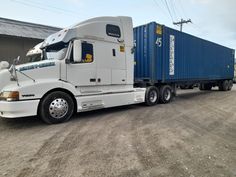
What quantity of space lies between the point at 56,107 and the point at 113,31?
331cm

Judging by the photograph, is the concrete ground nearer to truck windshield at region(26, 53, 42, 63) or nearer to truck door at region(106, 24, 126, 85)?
truck door at region(106, 24, 126, 85)

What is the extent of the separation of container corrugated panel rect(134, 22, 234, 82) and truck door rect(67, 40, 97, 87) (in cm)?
306

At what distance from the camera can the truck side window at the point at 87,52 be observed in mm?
6062

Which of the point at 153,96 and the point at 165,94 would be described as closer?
the point at 153,96

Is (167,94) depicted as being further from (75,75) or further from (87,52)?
(75,75)

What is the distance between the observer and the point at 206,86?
1714 cm

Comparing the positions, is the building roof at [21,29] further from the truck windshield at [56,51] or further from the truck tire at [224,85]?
the truck tire at [224,85]

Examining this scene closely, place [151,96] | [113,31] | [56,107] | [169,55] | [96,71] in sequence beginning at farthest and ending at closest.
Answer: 1. [169,55]
2. [151,96]
3. [113,31]
4. [96,71]
5. [56,107]

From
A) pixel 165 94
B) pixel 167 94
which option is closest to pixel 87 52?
pixel 165 94

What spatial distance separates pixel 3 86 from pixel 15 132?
127 centimetres

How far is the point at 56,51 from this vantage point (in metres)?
6.00

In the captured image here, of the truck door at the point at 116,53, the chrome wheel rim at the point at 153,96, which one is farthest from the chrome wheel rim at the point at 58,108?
the chrome wheel rim at the point at 153,96

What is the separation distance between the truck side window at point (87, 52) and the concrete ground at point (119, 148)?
A: 193cm

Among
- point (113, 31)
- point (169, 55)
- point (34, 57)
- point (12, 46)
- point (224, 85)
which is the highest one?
point (12, 46)
